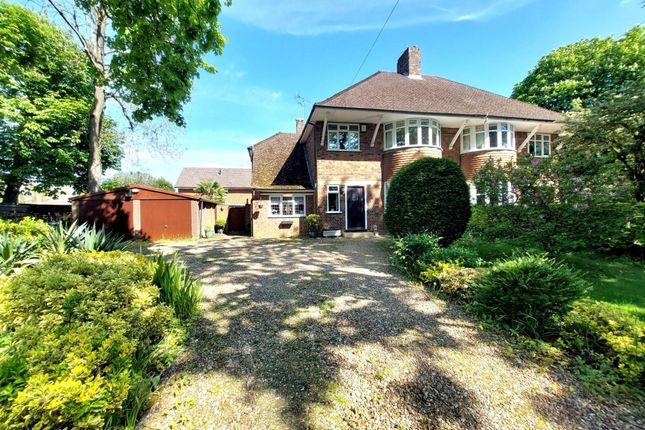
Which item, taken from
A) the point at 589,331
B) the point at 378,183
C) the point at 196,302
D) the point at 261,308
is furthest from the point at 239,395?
the point at 378,183

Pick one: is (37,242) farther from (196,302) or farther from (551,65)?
(551,65)

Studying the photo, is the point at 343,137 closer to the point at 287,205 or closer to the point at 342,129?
the point at 342,129

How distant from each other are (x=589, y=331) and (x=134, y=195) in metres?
17.0

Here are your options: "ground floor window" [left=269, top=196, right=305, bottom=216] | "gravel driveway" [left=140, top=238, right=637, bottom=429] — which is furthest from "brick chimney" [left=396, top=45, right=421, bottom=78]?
"gravel driveway" [left=140, top=238, right=637, bottom=429]

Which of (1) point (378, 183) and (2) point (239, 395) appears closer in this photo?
(2) point (239, 395)

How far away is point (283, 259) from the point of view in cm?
777

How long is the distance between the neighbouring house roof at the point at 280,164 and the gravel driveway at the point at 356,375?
10997 millimetres

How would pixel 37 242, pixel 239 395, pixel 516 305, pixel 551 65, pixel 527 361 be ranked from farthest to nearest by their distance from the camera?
pixel 551 65
pixel 37 242
pixel 516 305
pixel 527 361
pixel 239 395

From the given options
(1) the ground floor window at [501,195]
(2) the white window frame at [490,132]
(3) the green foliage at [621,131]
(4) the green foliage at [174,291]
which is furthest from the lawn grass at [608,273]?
(2) the white window frame at [490,132]

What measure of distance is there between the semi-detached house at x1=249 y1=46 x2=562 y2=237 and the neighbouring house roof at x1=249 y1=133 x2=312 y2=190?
12 centimetres

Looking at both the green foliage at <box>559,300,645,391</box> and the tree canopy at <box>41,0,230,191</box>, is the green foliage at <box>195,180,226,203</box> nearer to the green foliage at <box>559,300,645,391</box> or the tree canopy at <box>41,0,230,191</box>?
the tree canopy at <box>41,0,230,191</box>

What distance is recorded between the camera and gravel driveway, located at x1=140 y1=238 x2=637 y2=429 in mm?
2102

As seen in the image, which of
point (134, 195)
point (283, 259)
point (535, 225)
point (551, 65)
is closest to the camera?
point (535, 225)

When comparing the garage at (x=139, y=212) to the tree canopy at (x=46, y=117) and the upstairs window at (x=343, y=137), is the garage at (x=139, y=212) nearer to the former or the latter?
the tree canopy at (x=46, y=117)
